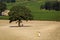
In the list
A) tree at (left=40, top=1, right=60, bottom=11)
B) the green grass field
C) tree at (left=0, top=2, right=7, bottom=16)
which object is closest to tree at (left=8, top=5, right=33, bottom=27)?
the green grass field

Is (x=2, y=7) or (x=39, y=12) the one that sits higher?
(x=2, y=7)

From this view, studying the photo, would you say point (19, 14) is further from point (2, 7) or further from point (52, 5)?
point (52, 5)

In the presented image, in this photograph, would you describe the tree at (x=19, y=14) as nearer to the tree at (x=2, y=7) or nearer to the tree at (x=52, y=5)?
the tree at (x=2, y=7)

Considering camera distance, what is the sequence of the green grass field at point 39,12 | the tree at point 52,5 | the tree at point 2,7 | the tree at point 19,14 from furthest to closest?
the tree at point 52,5
the tree at point 2,7
the green grass field at point 39,12
the tree at point 19,14

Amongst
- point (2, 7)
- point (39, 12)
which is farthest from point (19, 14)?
point (2, 7)

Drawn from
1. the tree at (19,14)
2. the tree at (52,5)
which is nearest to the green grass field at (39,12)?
the tree at (52,5)

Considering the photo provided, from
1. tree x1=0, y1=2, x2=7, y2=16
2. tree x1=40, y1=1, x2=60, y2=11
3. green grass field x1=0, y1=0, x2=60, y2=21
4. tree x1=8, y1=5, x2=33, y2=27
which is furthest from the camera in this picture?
tree x1=40, y1=1, x2=60, y2=11

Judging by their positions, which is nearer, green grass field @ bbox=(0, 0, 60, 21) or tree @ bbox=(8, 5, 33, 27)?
tree @ bbox=(8, 5, 33, 27)

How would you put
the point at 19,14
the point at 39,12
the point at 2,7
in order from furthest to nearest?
the point at 2,7, the point at 39,12, the point at 19,14

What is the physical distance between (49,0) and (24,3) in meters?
3.17

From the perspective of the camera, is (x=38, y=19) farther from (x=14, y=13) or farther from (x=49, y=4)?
(x=14, y=13)

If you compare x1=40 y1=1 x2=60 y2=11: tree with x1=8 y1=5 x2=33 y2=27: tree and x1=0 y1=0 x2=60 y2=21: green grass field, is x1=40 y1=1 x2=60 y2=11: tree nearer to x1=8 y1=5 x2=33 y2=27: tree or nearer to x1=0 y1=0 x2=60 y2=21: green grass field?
x1=0 y1=0 x2=60 y2=21: green grass field

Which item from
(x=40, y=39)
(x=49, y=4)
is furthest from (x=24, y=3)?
(x=40, y=39)

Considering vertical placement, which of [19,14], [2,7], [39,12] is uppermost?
[19,14]
